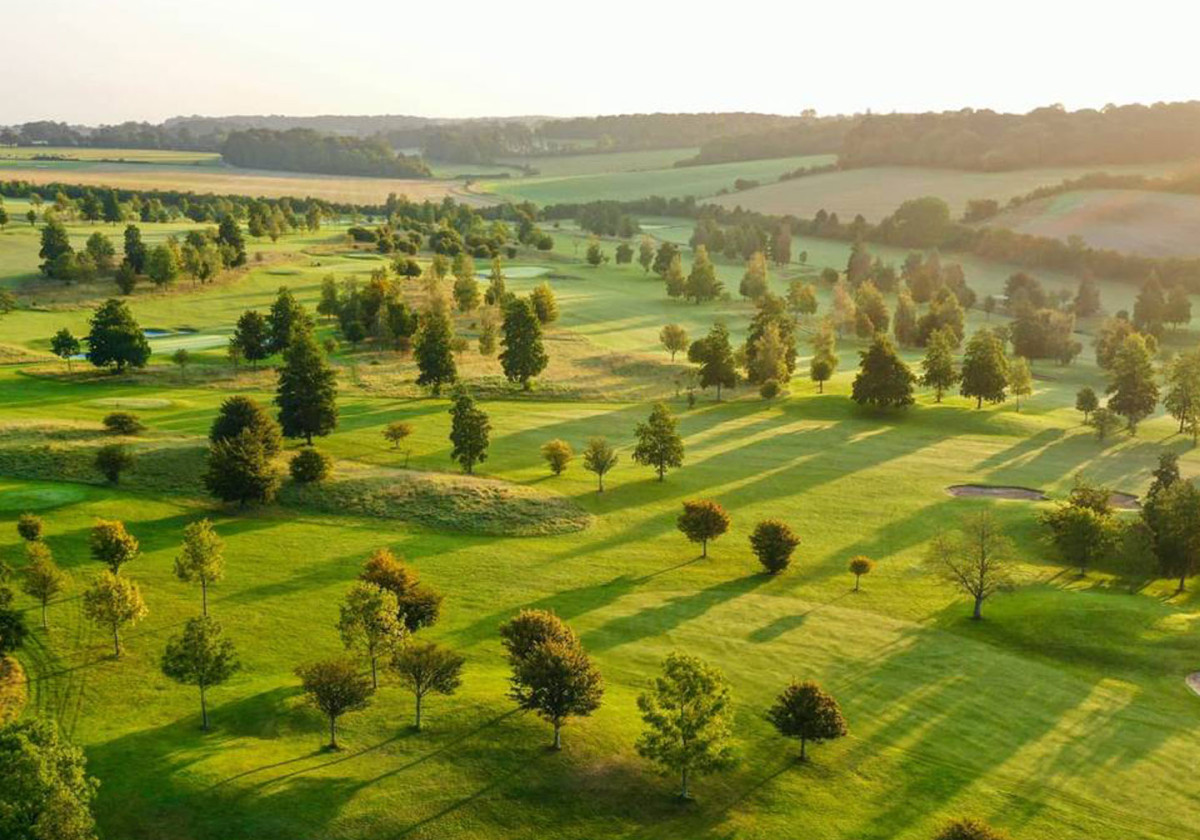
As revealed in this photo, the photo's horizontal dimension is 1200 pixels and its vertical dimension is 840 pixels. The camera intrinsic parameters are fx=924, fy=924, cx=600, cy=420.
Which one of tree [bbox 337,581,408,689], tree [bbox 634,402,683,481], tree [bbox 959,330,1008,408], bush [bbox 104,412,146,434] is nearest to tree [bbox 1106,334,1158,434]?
tree [bbox 959,330,1008,408]

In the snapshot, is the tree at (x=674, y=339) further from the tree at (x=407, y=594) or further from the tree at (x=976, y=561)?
the tree at (x=407, y=594)

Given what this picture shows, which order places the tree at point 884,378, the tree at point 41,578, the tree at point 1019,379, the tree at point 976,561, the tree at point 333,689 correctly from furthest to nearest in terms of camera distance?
the tree at point 1019,379
the tree at point 884,378
the tree at point 976,561
the tree at point 41,578
the tree at point 333,689

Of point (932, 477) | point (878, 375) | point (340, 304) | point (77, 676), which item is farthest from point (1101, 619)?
point (340, 304)

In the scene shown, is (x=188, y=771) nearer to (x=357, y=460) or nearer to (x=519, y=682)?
(x=519, y=682)

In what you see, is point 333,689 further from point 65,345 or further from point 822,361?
point 822,361

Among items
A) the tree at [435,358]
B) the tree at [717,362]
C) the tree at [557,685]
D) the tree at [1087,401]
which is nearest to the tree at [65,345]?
the tree at [435,358]

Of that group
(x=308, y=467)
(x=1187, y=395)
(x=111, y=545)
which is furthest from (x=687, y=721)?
(x=1187, y=395)
